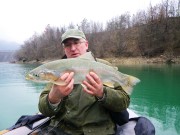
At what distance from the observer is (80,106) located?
3.45 m

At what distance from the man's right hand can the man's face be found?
2.38ft

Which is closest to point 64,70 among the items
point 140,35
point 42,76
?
point 42,76

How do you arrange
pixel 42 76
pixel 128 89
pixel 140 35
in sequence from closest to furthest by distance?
pixel 42 76 < pixel 128 89 < pixel 140 35

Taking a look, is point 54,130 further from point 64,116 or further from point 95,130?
point 95,130

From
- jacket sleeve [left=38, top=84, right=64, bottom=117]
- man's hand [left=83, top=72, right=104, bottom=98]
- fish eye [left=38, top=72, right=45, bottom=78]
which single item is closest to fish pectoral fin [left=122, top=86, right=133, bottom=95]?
man's hand [left=83, top=72, right=104, bottom=98]

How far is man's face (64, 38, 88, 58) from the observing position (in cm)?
367

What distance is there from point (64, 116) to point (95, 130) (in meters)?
0.48

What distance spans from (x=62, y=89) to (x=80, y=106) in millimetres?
619

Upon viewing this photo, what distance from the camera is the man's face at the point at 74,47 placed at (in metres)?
3.67

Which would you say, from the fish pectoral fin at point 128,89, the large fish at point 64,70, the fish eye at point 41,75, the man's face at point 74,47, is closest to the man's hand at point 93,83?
the large fish at point 64,70

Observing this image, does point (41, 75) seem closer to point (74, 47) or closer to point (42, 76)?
point (42, 76)

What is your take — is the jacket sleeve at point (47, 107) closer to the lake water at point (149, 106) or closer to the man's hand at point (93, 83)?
the man's hand at point (93, 83)

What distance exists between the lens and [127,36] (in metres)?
62.0

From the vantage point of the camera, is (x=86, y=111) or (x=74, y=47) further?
(x=74, y=47)
